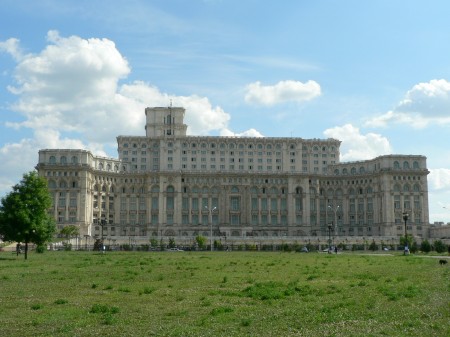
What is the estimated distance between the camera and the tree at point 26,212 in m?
69.6

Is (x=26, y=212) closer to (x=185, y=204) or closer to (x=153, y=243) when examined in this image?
(x=153, y=243)

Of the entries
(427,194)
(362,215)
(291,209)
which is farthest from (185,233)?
(427,194)

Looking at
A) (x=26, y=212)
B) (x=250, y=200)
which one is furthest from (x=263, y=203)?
(x=26, y=212)

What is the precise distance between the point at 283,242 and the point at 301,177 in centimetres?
4362

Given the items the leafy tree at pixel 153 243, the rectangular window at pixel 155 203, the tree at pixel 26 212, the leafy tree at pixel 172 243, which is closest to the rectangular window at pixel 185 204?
the rectangular window at pixel 155 203

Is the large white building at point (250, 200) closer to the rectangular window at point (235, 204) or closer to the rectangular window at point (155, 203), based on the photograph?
the rectangular window at point (155, 203)

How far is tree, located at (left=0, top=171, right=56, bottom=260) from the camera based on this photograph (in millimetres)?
69625

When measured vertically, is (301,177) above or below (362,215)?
above

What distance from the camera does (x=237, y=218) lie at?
191 meters

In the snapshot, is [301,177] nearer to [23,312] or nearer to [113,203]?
[113,203]

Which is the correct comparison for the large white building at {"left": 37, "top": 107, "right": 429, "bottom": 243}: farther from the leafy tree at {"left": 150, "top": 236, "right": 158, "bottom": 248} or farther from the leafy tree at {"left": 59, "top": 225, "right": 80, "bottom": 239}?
the leafy tree at {"left": 150, "top": 236, "right": 158, "bottom": 248}

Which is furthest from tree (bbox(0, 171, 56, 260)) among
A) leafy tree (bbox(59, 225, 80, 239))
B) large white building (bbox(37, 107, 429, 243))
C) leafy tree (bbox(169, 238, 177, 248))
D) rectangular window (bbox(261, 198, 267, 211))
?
rectangular window (bbox(261, 198, 267, 211))

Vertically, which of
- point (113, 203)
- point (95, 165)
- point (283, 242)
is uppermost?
point (95, 165)

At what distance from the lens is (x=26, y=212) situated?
69.4m
